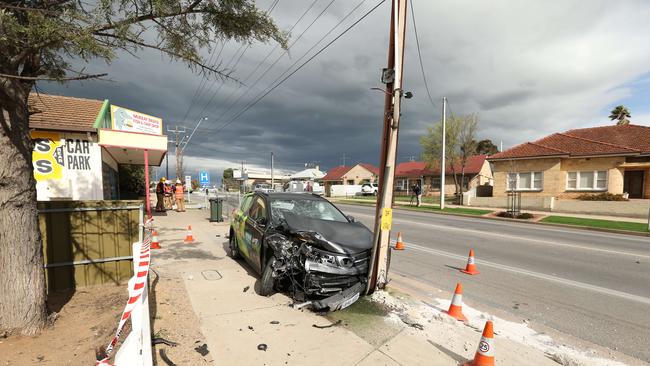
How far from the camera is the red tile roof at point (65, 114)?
10.4 m

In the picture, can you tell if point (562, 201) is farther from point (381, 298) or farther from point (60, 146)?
point (60, 146)

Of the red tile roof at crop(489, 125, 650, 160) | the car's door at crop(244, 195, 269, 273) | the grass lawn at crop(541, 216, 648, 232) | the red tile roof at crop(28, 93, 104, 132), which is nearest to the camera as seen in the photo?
the car's door at crop(244, 195, 269, 273)

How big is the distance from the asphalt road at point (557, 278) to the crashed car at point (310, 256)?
6.84 feet

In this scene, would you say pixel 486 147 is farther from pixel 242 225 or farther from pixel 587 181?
pixel 242 225

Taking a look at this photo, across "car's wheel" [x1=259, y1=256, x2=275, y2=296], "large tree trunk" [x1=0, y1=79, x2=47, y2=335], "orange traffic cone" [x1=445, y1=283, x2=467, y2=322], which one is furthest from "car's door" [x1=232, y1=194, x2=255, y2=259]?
"orange traffic cone" [x1=445, y1=283, x2=467, y2=322]

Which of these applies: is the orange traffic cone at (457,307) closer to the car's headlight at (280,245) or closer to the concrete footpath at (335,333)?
the concrete footpath at (335,333)

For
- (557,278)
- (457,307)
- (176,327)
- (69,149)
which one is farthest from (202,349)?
(69,149)

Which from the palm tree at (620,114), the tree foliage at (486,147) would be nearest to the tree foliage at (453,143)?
the palm tree at (620,114)

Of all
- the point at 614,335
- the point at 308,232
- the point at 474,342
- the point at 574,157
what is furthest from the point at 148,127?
the point at 574,157

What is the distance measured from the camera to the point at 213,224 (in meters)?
13.7

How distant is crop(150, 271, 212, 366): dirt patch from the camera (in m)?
3.09

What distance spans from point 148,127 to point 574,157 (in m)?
28.4

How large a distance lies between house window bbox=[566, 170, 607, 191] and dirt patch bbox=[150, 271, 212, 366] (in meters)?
26.6

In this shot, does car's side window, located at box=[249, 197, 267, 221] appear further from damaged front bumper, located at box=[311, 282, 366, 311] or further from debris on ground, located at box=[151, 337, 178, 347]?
debris on ground, located at box=[151, 337, 178, 347]
